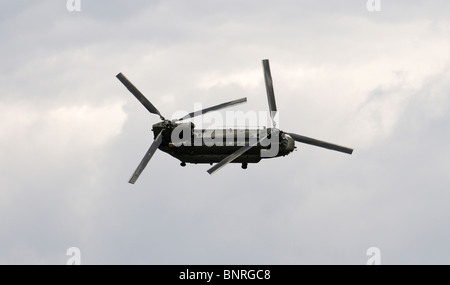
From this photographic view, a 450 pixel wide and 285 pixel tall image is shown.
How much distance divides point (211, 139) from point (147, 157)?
699 cm

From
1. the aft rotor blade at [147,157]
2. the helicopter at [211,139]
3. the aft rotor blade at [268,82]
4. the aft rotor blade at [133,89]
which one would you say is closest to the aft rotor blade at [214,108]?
the helicopter at [211,139]

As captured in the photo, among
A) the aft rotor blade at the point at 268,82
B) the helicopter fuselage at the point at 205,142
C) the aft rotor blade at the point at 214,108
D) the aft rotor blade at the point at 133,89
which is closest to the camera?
the aft rotor blade at the point at 214,108

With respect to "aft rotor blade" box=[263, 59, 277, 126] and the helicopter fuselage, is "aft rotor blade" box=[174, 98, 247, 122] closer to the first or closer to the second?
the helicopter fuselage

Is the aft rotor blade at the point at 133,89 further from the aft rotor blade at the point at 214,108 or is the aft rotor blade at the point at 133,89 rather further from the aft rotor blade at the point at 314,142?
the aft rotor blade at the point at 314,142

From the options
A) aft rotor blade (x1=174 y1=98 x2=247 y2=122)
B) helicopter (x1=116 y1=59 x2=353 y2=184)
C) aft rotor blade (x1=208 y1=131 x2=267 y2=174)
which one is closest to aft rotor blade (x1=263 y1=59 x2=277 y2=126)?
helicopter (x1=116 y1=59 x2=353 y2=184)

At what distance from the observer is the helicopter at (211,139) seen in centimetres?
11856

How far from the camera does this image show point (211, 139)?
Result: 11894 cm

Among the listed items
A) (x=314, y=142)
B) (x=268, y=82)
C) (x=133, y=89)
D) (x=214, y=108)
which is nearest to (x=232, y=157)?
(x=214, y=108)

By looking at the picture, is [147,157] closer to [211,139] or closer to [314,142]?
[211,139]

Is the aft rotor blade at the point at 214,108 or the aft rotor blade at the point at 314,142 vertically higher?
the aft rotor blade at the point at 214,108
